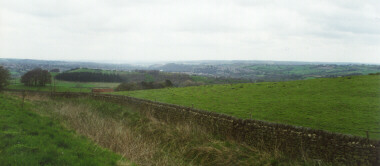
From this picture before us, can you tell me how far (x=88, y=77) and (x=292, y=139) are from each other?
106445mm

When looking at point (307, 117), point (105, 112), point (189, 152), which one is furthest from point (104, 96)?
point (307, 117)

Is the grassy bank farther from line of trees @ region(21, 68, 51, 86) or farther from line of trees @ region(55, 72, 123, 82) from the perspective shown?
line of trees @ region(55, 72, 123, 82)

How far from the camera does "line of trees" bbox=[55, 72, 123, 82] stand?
99.8 meters

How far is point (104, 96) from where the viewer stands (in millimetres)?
33000

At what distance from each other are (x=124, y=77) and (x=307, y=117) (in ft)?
353

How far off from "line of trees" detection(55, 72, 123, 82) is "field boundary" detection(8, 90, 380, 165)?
9488 cm

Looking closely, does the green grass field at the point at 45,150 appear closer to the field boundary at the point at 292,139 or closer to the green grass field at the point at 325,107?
the field boundary at the point at 292,139

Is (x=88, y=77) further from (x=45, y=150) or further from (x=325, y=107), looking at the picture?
(x=45, y=150)

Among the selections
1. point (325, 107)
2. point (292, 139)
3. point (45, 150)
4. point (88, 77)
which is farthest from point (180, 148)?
point (88, 77)

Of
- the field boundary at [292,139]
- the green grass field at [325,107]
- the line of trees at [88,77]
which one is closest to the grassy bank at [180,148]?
the field boundary at [292,139]

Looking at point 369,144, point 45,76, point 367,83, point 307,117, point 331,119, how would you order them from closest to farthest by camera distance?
point 369,144 < point 331,119 < point 307,117 < point 367,83 < point 45,76

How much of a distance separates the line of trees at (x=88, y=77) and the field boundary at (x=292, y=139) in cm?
9488

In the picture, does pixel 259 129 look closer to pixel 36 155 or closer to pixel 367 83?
pixel 36 155

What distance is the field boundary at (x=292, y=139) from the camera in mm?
8984
